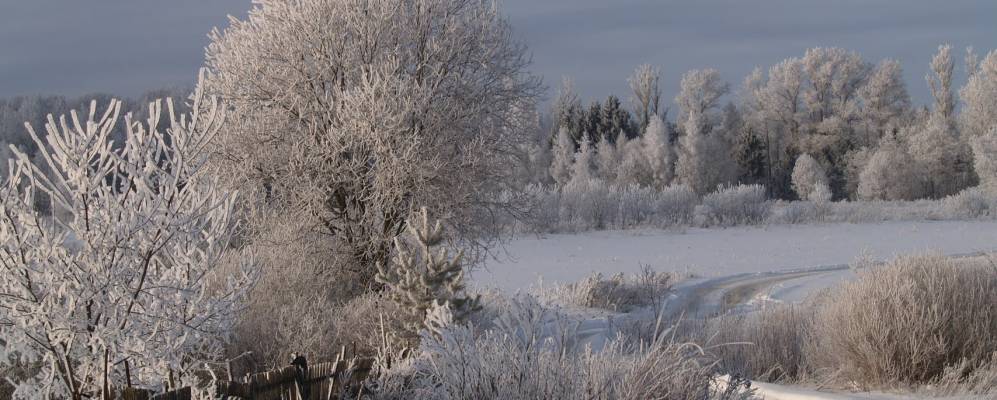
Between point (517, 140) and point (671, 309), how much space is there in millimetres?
3407

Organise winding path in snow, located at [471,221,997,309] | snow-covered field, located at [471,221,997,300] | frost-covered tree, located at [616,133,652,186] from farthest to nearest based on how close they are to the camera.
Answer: frost-covered tree, located at [616,133,652,186]
snow-covered field, located at [471,221,997,300]
winding path in snow, located at [471,221,997,309]

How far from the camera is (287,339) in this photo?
26.0 ft

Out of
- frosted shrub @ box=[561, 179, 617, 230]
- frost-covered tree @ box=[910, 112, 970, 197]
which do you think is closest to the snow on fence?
frosted shrub @ box=[561, 179, 617, 230]

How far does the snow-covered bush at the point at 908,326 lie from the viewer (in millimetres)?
6551

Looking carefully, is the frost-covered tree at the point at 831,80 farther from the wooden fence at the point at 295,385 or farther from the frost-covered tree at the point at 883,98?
the wooden fence at the point at 295,385

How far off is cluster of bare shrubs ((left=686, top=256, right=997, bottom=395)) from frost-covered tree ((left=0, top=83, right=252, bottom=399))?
4.86 meters

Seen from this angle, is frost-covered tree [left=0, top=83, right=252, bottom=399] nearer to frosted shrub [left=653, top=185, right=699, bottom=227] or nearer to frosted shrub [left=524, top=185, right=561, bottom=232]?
frosted shrub [left=524, top=185, right=561, bottom=232]

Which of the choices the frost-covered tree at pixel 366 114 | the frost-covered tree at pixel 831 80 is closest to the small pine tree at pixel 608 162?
the frost-covered tree at pixel 831 80

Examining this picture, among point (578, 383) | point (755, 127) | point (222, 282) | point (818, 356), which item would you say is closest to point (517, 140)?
point (222, 282)

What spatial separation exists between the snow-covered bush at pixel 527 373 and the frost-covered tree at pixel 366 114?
581cm

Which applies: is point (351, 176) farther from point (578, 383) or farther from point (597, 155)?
point (597, 155)

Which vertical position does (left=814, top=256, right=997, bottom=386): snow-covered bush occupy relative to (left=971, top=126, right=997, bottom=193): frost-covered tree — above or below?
below

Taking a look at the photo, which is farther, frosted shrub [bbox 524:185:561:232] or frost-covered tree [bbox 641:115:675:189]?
frost-covered tree [bbox 641:115:675:189]

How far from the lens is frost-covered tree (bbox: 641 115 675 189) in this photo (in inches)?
1905
